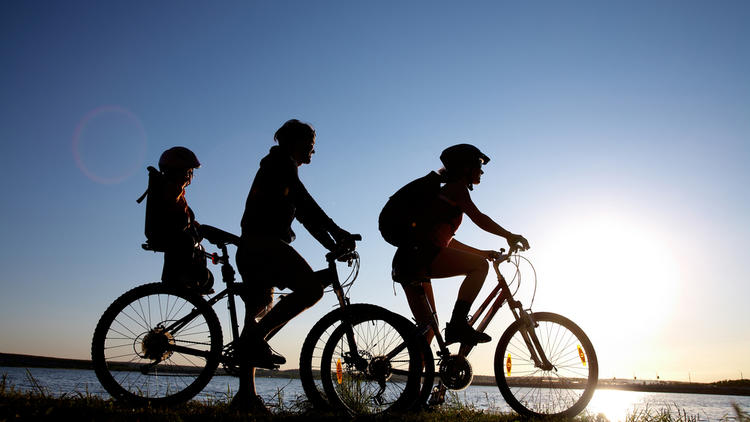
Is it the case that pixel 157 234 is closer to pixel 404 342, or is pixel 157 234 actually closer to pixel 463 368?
pixel 404 342

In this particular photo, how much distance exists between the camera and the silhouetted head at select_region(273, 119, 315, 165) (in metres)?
4.34

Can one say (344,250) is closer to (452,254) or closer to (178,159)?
(452,254)

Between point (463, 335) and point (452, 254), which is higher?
point (452, 254)

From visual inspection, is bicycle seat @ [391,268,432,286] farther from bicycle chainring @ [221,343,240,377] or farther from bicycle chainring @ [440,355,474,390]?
bicycle chainring @ [221,343,240,377]

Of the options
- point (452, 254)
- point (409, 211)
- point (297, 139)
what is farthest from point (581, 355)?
point (297, 139)

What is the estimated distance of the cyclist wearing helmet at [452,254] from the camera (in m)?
4.99

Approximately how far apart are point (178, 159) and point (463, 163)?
3.11m

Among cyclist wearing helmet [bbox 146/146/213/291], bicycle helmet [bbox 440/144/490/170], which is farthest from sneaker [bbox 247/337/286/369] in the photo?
bicycle helmet [bbox 440/144/490/170]

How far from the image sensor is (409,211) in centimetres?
510

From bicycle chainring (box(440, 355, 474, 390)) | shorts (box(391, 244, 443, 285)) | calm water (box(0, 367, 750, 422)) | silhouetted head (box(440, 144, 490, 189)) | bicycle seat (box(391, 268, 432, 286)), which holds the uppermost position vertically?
silhouetted head (box(440, 144, 490, 189))

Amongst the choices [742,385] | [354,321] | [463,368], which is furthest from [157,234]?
[742,385]

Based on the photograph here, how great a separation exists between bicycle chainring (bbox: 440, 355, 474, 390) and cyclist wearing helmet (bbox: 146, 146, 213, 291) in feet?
8.36

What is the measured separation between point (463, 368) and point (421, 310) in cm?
77

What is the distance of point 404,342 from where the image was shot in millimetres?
3889
